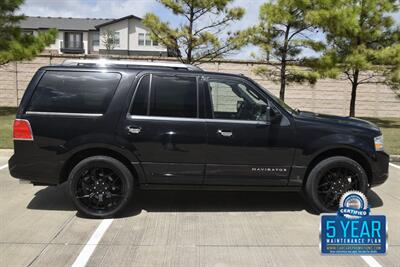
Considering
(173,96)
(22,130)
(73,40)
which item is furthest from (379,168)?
(73,40)

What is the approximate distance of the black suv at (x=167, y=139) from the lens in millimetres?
5090

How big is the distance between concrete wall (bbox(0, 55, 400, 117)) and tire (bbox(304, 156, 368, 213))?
15.2 meters

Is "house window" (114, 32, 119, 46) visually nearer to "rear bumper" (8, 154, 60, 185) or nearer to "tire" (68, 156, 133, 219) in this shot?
"rear bumper" (8, 154, 60, 185)

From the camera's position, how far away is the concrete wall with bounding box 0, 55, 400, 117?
67.6ft

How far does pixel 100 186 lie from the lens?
5195 millimetres

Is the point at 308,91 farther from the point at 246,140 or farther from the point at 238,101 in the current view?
the point at 246,140

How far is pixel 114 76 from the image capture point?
5.22 metres

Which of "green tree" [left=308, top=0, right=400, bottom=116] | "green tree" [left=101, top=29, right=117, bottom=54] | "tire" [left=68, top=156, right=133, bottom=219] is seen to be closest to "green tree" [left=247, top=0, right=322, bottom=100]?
"green tree" [left=308, top=0, right=400, bottom=116]

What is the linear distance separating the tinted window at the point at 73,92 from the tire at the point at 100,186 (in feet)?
2.10

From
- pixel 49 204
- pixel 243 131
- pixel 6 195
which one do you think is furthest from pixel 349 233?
pixel 6 195

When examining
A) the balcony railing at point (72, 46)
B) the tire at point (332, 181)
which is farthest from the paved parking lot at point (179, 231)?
the balcony railing at point (72, 46)

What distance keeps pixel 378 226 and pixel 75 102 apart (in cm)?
358

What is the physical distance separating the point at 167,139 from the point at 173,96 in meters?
0.54

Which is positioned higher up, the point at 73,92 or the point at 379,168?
the point at 73,92
